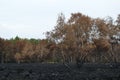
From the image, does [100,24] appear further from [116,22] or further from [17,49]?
[17,49]

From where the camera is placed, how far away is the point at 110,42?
78.5m

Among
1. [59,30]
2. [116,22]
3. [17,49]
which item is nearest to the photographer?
[59,30]

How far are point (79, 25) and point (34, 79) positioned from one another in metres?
36.1

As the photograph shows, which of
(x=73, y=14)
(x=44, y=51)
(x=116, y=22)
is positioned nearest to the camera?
(x=73, y=14)

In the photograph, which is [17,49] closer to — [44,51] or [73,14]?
[44,51]

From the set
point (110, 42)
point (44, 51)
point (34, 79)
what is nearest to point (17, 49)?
point (44, 51)

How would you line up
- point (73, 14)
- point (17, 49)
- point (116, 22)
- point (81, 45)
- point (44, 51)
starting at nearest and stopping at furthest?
point (81, 45) < point (73, 14) < point (116, 22) < point (44, 51) < point (17, 49)

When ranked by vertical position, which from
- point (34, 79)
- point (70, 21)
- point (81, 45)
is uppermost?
point (70, 21)

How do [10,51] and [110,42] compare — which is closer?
[110,42]

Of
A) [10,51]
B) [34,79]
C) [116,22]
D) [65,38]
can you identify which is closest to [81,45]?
[65,38]

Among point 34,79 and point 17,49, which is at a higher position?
point 17,49

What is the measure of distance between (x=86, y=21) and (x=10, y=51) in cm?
7524

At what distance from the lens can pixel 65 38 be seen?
58.5 meters

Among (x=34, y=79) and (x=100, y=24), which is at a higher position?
(x=100, y=24)
